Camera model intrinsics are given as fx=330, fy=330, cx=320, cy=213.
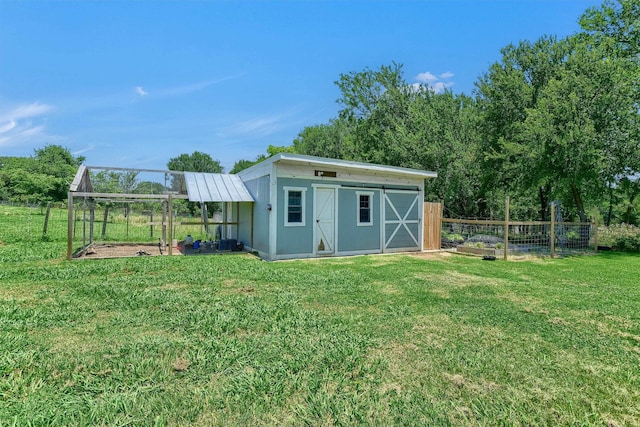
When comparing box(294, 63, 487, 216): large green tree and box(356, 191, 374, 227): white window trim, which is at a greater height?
box(294, 63, 487, 216): large green tree

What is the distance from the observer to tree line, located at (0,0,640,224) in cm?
1240

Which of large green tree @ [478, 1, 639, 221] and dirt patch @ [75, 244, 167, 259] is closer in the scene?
dirt patch @ [75, 244, 167, 259]

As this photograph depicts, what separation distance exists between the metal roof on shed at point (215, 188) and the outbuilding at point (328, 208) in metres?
0.33

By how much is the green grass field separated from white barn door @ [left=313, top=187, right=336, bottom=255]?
390 centimetres

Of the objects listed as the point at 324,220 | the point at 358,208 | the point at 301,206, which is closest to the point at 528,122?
the point at 358,208

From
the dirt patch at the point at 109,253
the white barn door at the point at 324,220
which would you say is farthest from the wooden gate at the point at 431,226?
the dirt patch at the point at 109,253

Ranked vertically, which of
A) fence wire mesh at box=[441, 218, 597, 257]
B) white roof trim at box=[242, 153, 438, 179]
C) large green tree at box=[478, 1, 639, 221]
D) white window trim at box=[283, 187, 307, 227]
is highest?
large green tree at box=[478, 1, 639, 221]

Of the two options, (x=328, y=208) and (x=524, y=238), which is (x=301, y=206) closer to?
(x=328, y=208)

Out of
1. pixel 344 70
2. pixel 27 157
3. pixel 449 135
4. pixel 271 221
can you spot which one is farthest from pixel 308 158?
pixel 27 157

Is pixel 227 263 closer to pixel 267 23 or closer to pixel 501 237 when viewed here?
pixel 267 23

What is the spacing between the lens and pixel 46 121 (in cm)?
3825

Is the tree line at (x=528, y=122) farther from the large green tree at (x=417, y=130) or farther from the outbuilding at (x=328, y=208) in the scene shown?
the outbuilding at (x=328, y=208)

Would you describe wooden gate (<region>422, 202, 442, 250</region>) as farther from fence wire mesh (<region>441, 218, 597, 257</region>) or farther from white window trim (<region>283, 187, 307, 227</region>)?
white window trim (<region>283, 187, 307, 227</region>)

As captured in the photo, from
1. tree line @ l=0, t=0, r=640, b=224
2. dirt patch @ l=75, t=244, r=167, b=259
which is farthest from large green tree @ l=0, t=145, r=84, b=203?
tree line @ l=0, t=0, r=640, b=224
